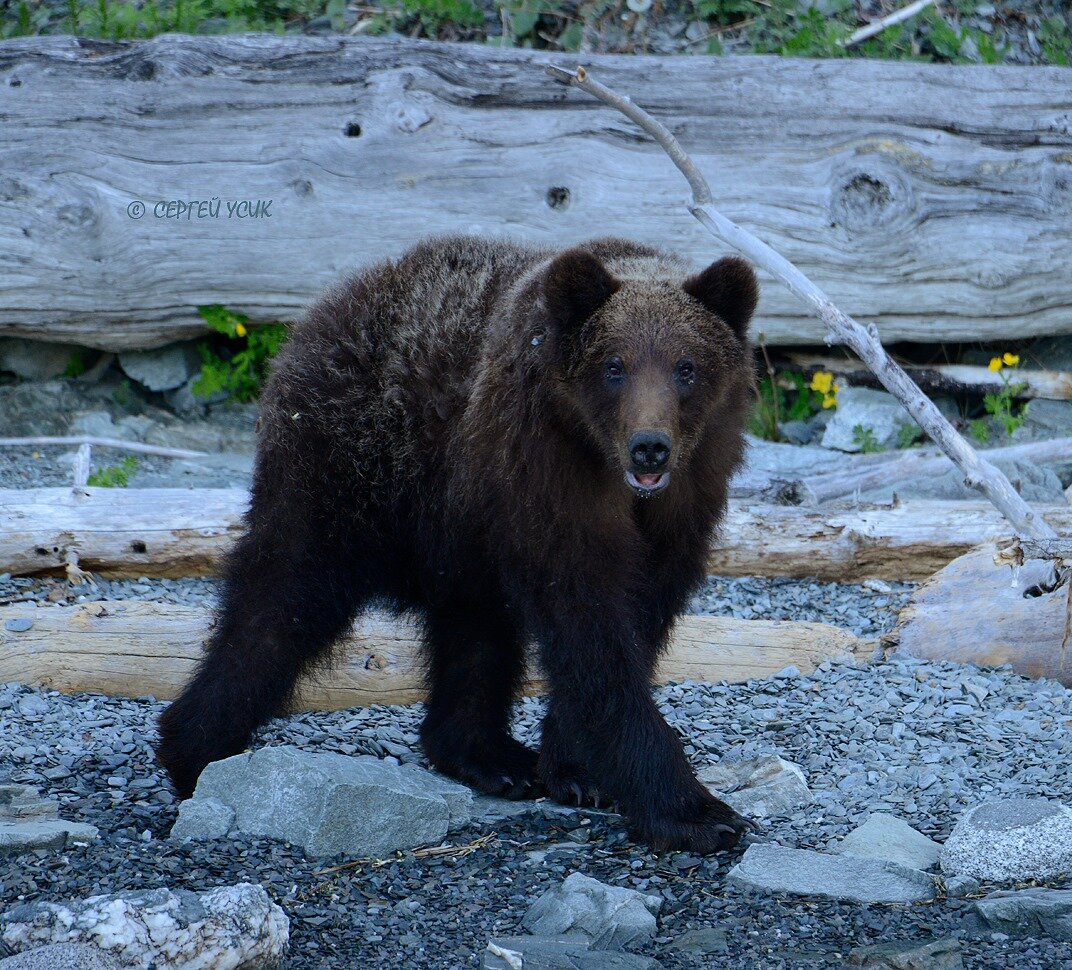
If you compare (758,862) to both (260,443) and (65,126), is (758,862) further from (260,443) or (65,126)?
(65,126)

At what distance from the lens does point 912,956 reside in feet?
12.4

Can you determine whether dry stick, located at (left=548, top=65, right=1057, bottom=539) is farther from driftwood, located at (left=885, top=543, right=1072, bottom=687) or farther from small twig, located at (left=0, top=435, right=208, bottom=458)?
small twig, located at (left=0, top=435, right=208, bottom=458)

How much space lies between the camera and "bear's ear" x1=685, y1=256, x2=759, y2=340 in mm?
4820

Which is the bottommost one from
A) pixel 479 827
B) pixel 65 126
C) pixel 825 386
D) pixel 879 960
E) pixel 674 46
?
pixel 479 827

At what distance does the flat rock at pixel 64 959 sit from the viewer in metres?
3.43

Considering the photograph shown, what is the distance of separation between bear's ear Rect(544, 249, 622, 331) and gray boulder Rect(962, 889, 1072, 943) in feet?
7.49

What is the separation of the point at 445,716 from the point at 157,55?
5965mm

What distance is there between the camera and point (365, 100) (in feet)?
31.2

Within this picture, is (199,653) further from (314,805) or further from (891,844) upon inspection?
(891,844)

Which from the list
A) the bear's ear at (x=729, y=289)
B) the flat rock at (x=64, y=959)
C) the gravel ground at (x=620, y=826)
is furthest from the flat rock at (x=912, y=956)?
the bear's ear at (x=729, y=289)

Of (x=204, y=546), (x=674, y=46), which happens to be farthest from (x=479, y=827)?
(x=674, y=46)

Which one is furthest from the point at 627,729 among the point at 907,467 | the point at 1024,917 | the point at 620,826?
the point at 907,467

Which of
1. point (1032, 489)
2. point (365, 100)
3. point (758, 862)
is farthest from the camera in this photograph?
point (365, 100)

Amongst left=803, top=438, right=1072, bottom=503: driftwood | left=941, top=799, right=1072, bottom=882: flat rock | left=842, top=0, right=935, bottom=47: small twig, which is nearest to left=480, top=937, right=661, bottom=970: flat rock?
left=941, top=799, right=1072, bottom=882: flat rock
